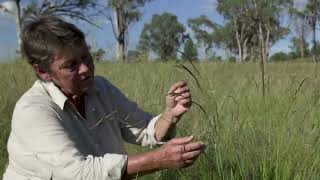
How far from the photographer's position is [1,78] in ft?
18.0

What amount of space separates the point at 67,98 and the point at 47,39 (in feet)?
0.79

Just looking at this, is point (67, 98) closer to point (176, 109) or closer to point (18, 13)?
point (176, 109)

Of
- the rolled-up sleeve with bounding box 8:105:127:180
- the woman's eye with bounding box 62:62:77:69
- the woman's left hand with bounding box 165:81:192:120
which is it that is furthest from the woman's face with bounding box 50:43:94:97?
the woman's left hand with bounding box 165:81:192:120

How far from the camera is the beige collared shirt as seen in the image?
5.94 ft

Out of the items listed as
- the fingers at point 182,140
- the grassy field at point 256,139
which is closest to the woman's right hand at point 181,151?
the fingers at point 182,140

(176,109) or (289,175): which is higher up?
(176,109)

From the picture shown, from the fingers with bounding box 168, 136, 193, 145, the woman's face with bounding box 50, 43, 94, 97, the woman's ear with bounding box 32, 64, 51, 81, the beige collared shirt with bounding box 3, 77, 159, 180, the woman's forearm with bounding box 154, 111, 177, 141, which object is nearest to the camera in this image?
the fingers with bounding box 168, 136, 193, 145

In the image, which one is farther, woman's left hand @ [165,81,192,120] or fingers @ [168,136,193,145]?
woman's left hand @ [165,81,192,120]

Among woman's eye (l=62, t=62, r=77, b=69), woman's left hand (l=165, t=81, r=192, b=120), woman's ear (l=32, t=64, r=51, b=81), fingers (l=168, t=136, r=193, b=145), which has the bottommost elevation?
fingers (l=168, t=136, r=193, b=145)

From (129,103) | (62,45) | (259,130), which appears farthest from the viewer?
(129,103)

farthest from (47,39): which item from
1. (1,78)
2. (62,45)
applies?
(1,78)

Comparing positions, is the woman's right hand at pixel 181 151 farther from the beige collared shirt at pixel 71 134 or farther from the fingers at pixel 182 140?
the beige collared shirt at pixel 71 134

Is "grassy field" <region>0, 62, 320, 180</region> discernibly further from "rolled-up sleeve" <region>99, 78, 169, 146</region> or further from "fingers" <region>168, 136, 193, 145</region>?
"fingers" <region>168, 136, 193, 145</region>

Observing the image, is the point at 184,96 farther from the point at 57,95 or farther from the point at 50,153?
the point at 50,153
